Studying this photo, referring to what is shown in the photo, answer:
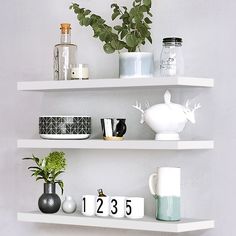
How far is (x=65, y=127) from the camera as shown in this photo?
2533 millimetres

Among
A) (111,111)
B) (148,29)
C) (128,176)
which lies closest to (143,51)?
(148,29)

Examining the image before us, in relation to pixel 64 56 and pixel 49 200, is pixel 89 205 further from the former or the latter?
pixel 64 56

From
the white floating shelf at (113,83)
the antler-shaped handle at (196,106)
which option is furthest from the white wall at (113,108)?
the white floating shelf at (113,83)

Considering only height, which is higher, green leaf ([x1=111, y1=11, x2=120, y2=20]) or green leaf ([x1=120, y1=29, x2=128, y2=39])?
green leaf ([x1=111, y1=11, x2=120, y2=20])

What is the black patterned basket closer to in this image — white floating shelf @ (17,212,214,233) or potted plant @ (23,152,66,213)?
potted plant @ (23,152,66,213)

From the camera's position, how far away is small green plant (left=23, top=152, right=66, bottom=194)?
256cm

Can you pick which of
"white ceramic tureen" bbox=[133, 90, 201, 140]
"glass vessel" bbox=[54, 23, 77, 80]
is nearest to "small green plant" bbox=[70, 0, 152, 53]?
"glass vessel" bbox=[54, 23, 77, 80]

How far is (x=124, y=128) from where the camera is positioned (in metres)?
2.47

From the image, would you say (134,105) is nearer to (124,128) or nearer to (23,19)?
(124,128)

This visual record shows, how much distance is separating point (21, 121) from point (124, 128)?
56 cm

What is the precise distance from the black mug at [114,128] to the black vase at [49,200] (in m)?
0.30

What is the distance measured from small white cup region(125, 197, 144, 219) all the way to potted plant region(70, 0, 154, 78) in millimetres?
426

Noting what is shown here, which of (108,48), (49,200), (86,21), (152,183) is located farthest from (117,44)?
(49,200)

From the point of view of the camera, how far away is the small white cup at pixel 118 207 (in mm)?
2445
